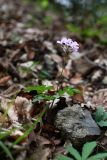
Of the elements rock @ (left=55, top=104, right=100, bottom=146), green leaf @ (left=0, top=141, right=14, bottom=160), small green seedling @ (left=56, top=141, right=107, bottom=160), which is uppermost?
rock @ (left=55, top=104, right=100, bottom=146)

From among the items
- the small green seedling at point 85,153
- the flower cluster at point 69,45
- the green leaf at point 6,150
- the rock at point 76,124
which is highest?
the flower cluster at point 69,45

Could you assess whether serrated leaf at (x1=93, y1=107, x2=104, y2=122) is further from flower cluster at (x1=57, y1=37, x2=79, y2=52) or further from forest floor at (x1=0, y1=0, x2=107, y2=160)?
flower cluster at (x1=57, y1=37, x2=79, y2=52)

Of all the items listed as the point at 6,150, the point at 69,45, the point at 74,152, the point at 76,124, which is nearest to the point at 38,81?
the point at 69,45

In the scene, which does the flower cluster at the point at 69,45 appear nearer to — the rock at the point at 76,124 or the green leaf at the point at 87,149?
the rock at the point at 76,124

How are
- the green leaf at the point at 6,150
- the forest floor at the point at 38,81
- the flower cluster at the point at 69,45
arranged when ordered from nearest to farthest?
1. the green leaf at the point at 6,150
2. the forest floor at the point at 38,81
3. the flower cluster at the point at 69,45

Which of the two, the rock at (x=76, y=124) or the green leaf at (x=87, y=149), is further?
the rock at (x=76, y=124)

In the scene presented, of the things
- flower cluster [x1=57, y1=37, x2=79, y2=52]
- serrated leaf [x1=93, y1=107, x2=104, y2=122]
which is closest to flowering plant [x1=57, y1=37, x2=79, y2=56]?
flower cluster [x1=57, y1=37, x2=79, y2=52]

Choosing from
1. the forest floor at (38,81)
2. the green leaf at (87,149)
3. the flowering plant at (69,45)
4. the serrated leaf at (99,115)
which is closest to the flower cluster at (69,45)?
the flowering plant at (69,45)
